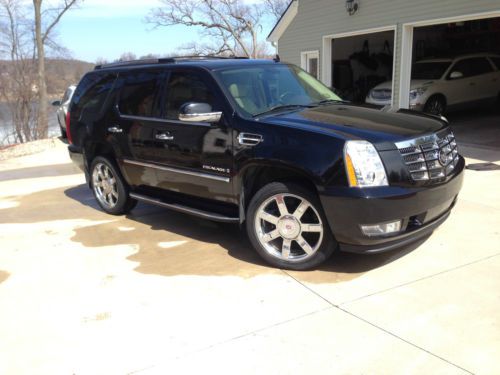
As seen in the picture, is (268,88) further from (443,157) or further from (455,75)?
(455,75)

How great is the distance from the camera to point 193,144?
4672mm

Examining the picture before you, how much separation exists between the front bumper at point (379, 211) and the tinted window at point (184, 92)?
167cm

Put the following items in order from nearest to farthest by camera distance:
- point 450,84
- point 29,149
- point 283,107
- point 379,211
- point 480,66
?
1. point 379,211
2. point 283,107
3. point 450,84
4. point 480,66
5. point 29,149

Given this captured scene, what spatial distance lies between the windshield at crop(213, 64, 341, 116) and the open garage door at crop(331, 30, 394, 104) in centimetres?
1427

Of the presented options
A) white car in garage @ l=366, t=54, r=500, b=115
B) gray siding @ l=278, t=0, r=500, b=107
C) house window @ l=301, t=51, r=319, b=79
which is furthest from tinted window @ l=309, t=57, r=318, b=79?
white car in garage @ l=366, t=54, r=500, b=115

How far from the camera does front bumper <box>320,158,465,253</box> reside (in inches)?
141

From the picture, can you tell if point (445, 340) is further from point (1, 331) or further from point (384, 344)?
point (1, 331)

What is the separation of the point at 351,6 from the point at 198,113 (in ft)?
34.0

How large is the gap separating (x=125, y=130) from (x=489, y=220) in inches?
168

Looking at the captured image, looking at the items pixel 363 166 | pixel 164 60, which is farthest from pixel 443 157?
pixel 164 60

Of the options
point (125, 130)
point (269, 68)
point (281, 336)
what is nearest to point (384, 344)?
point (281, 336)

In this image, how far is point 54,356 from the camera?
10.1 feet

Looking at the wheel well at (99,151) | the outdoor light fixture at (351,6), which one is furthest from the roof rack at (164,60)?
the outdoor light fixture at (351,6)

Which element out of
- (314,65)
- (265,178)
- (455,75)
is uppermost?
(314,65)
